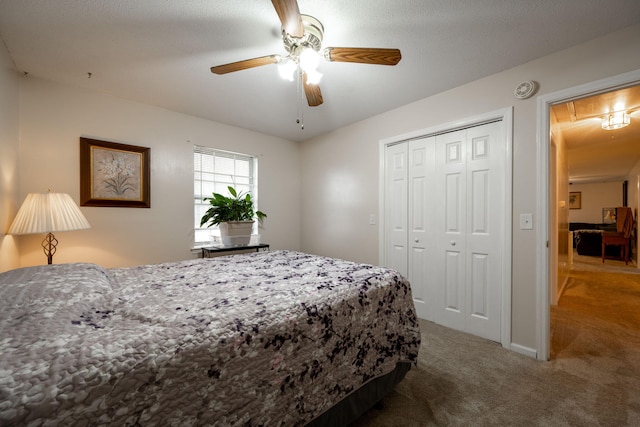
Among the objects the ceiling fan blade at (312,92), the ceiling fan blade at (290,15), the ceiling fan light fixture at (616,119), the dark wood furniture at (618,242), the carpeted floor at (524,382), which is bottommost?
the carpeted floor at (524,382)

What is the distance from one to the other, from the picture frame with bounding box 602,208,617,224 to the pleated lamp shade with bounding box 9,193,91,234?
12921 millimetres

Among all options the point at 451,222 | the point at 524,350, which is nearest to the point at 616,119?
the point at 451,222

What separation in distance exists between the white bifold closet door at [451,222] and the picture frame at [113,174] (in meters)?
2.77

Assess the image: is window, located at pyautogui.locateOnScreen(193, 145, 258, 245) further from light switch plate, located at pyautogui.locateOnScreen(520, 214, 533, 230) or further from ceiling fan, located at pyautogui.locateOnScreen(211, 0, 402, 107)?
light switch plate, located at pyautogui.locateOnScreen(520, 214, 533, 230)

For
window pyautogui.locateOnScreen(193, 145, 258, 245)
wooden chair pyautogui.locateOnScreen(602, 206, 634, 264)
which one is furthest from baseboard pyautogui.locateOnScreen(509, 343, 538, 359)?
wooden chair pyautogui.locateOnScreen(602, 206, 634, 264)

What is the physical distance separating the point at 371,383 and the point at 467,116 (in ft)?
7.91

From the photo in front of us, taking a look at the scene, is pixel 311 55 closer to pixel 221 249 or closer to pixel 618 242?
pixel 221 249

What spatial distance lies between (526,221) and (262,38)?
248cm

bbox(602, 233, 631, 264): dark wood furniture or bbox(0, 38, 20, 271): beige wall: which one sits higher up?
bbox(0, 38, 20, 271): beige wall

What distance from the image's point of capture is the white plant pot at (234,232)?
3.02 metres

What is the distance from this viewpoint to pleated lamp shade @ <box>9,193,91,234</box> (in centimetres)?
183

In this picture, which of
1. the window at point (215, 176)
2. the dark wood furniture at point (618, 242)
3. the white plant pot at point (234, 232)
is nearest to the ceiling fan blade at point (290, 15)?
the white plant pot at point (234, 232)

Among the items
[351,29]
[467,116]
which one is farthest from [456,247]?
[351,29]

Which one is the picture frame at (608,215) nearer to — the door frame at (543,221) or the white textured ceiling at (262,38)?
the door frame at (543,221)
